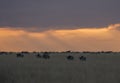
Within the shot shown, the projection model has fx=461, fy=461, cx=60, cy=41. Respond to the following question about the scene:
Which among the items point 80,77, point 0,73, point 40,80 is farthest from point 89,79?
point 0,73

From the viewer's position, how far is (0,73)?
2639 centimetres

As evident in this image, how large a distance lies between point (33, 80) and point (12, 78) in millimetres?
1212

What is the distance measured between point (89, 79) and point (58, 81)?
1.89 metres

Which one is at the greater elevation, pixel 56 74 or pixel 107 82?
pixel 56 74

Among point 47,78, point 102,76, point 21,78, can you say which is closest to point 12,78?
point 21,78

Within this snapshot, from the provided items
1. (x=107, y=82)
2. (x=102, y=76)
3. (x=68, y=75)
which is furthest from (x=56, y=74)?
(x=107, y=82)

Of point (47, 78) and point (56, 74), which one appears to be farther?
point (56, 74)

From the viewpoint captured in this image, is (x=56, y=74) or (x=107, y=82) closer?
(x=107, y=82)

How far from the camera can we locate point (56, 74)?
28078mm

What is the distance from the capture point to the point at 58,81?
972 inches

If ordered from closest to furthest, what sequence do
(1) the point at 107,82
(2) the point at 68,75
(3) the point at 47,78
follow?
(1) the point at 107,82
(3) the point at 47,78
(2) the point at 68,75

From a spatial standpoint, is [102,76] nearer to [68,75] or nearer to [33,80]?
[68,75]

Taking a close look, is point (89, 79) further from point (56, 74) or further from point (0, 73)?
point (0, 73)

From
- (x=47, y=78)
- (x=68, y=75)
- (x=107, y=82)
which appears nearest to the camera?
(x=107, y=82)
